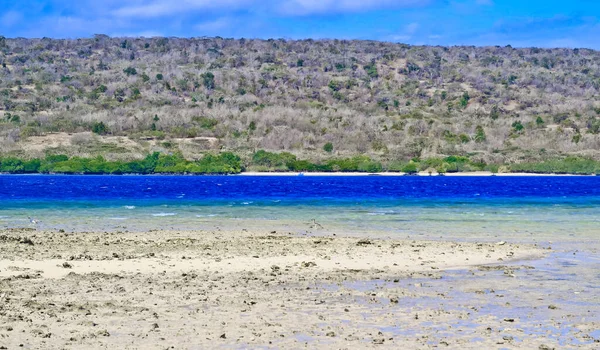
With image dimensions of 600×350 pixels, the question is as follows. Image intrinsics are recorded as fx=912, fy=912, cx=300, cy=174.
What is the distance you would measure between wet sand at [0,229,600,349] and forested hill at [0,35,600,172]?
9268cm

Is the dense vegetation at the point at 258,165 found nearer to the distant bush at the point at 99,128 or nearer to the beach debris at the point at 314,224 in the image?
the distant bush at the point at 99,128

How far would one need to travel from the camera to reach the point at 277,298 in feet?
46.3

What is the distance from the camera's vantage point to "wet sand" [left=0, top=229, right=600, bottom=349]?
450 inches

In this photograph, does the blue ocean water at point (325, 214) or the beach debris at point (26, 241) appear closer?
the beach debris at point (26, 241)

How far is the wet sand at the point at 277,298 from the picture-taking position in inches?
450

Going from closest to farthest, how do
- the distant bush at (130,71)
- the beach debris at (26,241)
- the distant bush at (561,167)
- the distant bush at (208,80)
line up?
1. the beach debris at (26,241)
2. the distant bush at (561,167)
3. the distant bush at (208,80)
4. the distant bush at (130,71)

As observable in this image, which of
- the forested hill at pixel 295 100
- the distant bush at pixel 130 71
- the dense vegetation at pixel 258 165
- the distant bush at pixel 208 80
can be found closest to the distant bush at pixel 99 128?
the forested hill at pixel 295 100

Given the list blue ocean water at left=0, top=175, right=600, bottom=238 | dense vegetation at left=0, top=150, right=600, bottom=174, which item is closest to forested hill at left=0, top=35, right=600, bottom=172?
dense vegetation at left=0, top=150, right=600, bottom=174

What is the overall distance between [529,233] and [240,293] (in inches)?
583

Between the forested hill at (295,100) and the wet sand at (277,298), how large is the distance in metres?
92.7

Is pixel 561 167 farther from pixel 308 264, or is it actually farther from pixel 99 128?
pixel 308 264

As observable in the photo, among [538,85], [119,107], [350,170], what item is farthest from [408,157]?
[538,85]

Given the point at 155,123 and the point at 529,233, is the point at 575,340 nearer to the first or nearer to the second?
the point at 529,233

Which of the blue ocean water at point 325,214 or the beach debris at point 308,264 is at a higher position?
the beach debris at point 308,264
